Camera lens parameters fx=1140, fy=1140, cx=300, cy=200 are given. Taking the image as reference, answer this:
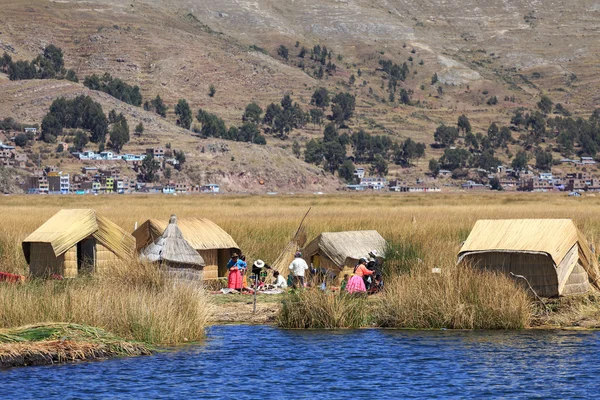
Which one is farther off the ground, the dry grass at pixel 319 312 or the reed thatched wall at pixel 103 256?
the reed thatched wall at pixel 103 256

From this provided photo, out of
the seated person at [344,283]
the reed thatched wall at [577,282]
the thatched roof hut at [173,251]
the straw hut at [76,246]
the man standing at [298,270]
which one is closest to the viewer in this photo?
the reed thatched wall at [577,282]

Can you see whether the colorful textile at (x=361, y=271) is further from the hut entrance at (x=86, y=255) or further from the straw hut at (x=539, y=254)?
the hut entrance at (x=86, y=255)

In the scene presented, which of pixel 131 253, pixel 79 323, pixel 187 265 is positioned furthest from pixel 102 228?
pixel 79 323

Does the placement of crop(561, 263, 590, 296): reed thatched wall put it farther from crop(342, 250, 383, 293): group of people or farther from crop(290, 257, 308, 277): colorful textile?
crop(290, 257, 308, 277): colorful textile

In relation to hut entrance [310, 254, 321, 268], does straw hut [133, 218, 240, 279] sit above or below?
above

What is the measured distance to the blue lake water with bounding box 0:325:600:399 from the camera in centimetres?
2070

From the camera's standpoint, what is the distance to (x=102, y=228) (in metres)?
33.5

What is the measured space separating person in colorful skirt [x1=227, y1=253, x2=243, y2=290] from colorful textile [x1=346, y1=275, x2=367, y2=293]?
4.48m

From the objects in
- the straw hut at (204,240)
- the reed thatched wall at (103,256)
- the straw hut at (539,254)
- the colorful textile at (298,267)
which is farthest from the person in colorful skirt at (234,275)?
the straw hut at (539,254)

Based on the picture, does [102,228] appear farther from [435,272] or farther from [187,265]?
[435,272]

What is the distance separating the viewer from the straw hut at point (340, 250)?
3403 centimetres

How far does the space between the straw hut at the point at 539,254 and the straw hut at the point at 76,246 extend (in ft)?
33.0

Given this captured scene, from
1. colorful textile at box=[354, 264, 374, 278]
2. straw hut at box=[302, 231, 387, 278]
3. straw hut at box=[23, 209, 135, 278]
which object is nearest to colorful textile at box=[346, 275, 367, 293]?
colorful textile at box=[354, 264, 374, 278]

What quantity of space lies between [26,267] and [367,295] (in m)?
11.6
